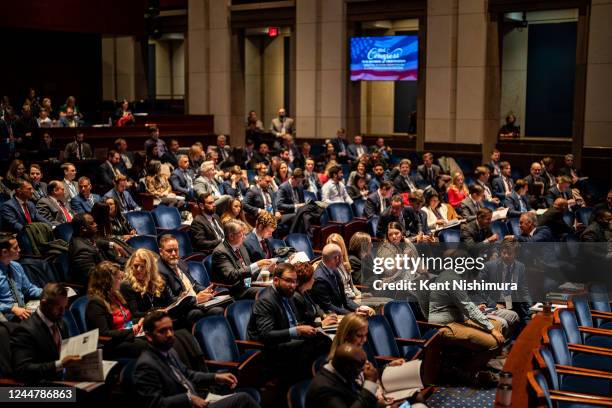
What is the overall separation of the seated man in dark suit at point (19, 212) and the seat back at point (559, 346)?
18.1 ft

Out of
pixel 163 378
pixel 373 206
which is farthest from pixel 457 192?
pixel 163 378

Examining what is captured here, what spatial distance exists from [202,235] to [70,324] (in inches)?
122

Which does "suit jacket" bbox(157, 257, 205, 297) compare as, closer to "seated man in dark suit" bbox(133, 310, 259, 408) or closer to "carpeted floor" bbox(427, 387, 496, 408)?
"seated man in dark suit" bbox(133, 310, 259, 408)

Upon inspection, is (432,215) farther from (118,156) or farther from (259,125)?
(259,125)

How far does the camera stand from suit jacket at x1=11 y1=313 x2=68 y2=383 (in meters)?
4.27

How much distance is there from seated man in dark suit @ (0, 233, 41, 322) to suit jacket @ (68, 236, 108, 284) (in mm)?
626

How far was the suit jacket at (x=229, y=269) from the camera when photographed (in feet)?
21.2

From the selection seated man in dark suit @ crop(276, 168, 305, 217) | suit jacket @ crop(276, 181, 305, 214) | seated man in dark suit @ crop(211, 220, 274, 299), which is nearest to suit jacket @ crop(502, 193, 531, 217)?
seated man in dark suit @ crop(276, 168, 305, 217)

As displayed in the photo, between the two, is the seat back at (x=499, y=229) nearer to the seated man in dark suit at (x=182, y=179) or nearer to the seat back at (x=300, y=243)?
the seat back at (x=300, y=243)

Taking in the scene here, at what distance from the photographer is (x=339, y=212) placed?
33.4 ft

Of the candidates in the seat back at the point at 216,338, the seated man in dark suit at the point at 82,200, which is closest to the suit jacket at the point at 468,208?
the seated man in dark suit at the point at 82,200

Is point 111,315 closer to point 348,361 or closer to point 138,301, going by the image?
point 138,301

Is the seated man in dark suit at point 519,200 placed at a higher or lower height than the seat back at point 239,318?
higher

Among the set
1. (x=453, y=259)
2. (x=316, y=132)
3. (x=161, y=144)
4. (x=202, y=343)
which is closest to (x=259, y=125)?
(x=316, y=132)
